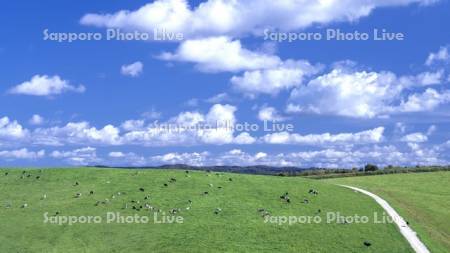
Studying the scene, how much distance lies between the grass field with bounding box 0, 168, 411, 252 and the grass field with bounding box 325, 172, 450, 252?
128 inches

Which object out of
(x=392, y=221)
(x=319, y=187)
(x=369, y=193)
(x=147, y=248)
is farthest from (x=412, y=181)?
(x=147, y=248)

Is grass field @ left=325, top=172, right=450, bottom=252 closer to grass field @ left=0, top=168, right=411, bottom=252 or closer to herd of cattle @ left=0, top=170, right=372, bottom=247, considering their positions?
grass field @ left=0, top=168, right=411, bottom=252

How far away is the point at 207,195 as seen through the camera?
184 feet

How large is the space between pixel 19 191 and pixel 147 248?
22.9m

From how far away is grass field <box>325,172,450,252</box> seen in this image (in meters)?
49.9

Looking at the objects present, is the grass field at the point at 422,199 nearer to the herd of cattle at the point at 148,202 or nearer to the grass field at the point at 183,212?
the grass field at the point at 183,212

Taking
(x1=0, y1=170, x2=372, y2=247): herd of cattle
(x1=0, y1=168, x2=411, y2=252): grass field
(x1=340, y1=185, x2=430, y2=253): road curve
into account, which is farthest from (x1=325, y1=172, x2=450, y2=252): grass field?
(x1=0, y1=170, x2=372, y2=247): herd of cattle

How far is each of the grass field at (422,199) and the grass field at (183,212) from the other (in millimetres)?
3252

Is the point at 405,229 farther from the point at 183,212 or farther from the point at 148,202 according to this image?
the point at 148,202

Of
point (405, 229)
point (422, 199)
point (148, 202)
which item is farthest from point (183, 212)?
point (422, 199)

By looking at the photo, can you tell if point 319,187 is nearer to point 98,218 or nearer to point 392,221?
point 392,221

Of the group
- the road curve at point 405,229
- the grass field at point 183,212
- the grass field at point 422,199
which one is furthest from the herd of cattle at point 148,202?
the grass field at point 422,199

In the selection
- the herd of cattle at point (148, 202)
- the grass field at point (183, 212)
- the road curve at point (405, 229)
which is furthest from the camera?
the herd of cattle at point (148, 202)

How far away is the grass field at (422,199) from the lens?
49.9m
